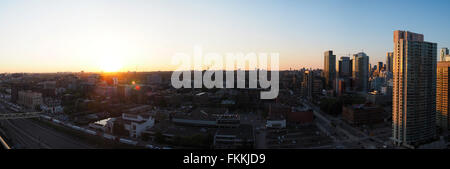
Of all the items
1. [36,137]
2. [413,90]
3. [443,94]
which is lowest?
[36,137]

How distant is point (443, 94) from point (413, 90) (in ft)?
6.99

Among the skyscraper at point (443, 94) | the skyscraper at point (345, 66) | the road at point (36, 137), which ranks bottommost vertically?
the road at point (36, 137)

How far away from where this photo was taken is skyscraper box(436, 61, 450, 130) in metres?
6.33

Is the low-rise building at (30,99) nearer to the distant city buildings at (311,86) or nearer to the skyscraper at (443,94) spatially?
the distant city buildings at (311,86)

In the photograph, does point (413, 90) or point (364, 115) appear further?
point (364, 115)

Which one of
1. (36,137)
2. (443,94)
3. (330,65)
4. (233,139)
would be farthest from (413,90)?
(330,65)

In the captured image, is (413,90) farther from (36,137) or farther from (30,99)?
(30,99)

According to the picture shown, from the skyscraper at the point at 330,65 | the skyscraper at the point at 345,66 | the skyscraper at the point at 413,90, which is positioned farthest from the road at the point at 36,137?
the skyscraper at the point at 345,66

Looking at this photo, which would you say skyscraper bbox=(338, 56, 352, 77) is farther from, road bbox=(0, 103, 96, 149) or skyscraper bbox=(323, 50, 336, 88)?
road bbox=(0, 103, 96, 149)

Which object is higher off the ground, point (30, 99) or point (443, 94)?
point (443, 94)

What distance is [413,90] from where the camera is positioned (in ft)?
17.1

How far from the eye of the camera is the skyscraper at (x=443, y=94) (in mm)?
6328

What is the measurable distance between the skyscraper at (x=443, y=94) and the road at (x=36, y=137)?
28.6 feet
